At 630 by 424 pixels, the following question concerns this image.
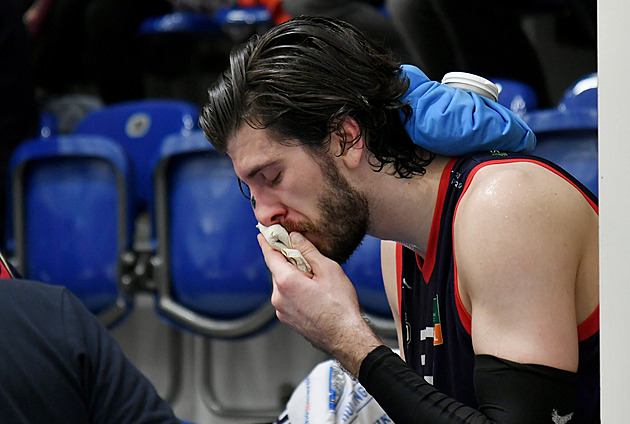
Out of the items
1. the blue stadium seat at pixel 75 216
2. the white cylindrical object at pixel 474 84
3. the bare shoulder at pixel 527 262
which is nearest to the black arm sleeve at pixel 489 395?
the bare shoulder at pixel 527 262

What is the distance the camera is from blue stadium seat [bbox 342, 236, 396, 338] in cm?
196

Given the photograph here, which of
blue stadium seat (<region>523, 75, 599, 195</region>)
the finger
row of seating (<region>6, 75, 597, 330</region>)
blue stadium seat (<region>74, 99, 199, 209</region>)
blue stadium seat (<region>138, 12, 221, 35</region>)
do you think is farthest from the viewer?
blue stadium seat (<region>138, 12, 221, 35</region>)

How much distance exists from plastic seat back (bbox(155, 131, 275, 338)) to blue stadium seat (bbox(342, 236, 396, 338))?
0.90 feet

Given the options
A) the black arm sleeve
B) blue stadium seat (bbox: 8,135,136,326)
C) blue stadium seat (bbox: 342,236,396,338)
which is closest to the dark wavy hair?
the black arm sleeve

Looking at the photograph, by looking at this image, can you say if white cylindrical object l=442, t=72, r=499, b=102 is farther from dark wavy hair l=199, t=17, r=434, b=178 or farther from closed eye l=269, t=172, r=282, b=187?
closed eye l=269, t=172, r=282, b=187

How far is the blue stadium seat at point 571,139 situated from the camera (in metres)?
1.71

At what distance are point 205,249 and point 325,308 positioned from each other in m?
1.07

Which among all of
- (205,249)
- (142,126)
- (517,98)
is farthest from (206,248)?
(517,98)

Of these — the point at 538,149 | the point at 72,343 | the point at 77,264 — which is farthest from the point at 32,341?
the point at 77,264

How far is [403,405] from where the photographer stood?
1.08 m

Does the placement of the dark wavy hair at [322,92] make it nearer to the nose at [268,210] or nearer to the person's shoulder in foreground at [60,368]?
the nose at [268,210]

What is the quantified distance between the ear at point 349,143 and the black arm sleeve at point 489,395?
34 centimetres

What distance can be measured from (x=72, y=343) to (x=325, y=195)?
18.1 inches

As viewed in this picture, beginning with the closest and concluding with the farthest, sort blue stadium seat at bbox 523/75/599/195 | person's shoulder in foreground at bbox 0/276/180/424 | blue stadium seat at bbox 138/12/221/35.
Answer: person's shoulder in foreground at bbox 0/276/180/424 < blue stadium seat at bbox 523/75/599/195 < blue stadium seat at bbox 138/12/221/35
